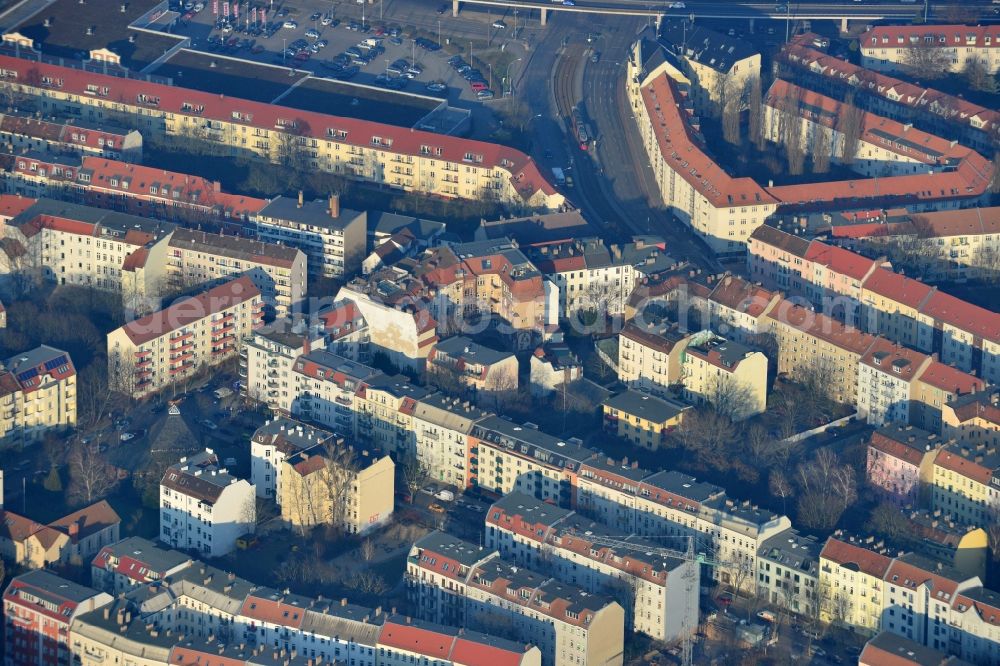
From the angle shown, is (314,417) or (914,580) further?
(314,417)

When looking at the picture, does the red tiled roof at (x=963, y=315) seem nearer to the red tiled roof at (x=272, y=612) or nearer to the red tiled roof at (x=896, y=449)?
the red tiled roof at (x=896, y=449)

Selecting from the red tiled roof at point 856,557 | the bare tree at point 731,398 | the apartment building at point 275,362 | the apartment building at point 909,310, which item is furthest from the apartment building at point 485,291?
the red tiled roof at point 856,557

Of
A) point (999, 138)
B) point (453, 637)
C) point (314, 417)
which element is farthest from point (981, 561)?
point (999, 138)

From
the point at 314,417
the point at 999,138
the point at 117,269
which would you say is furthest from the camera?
the point at 999,138

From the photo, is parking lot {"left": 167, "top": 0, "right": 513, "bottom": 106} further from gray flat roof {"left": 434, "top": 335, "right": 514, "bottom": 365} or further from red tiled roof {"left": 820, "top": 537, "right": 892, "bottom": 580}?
red tiled roof {"left": 820, "top": 537, "right": 892, "bottom": 580}

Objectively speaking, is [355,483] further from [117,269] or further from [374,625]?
[117,269]

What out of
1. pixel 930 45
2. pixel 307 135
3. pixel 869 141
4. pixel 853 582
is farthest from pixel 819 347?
pixel 930 45

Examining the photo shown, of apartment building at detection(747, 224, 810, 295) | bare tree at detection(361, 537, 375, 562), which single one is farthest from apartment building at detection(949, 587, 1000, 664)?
apartment building at detection(747, 224, 810, 295)
